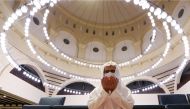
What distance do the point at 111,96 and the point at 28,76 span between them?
849 cm

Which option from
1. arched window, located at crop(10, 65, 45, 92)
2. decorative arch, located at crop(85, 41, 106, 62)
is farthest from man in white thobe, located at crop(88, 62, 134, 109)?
decorative arch, located at crop(85, 41, 106, 62)

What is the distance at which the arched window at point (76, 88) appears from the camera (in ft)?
41.6

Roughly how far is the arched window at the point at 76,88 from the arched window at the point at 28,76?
4.30ft

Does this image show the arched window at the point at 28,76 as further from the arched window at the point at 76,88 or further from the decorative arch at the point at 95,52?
the decorative arch at the point at 95,52

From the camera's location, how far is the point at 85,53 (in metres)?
13.8

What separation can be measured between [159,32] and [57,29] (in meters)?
5.93

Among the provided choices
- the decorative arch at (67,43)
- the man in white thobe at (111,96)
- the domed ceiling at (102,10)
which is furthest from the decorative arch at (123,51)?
the man in white thobe at (111,96)

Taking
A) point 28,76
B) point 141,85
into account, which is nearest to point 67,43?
point 28,76

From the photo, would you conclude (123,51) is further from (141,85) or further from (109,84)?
(109,84)

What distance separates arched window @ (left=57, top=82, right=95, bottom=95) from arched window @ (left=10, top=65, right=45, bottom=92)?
131cm

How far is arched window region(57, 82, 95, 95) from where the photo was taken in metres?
12.7

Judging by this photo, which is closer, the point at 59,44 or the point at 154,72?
the point at 154,72

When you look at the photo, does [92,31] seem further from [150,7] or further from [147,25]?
[150,7]

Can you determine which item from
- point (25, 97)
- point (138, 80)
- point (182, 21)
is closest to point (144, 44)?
point (138, 80)
